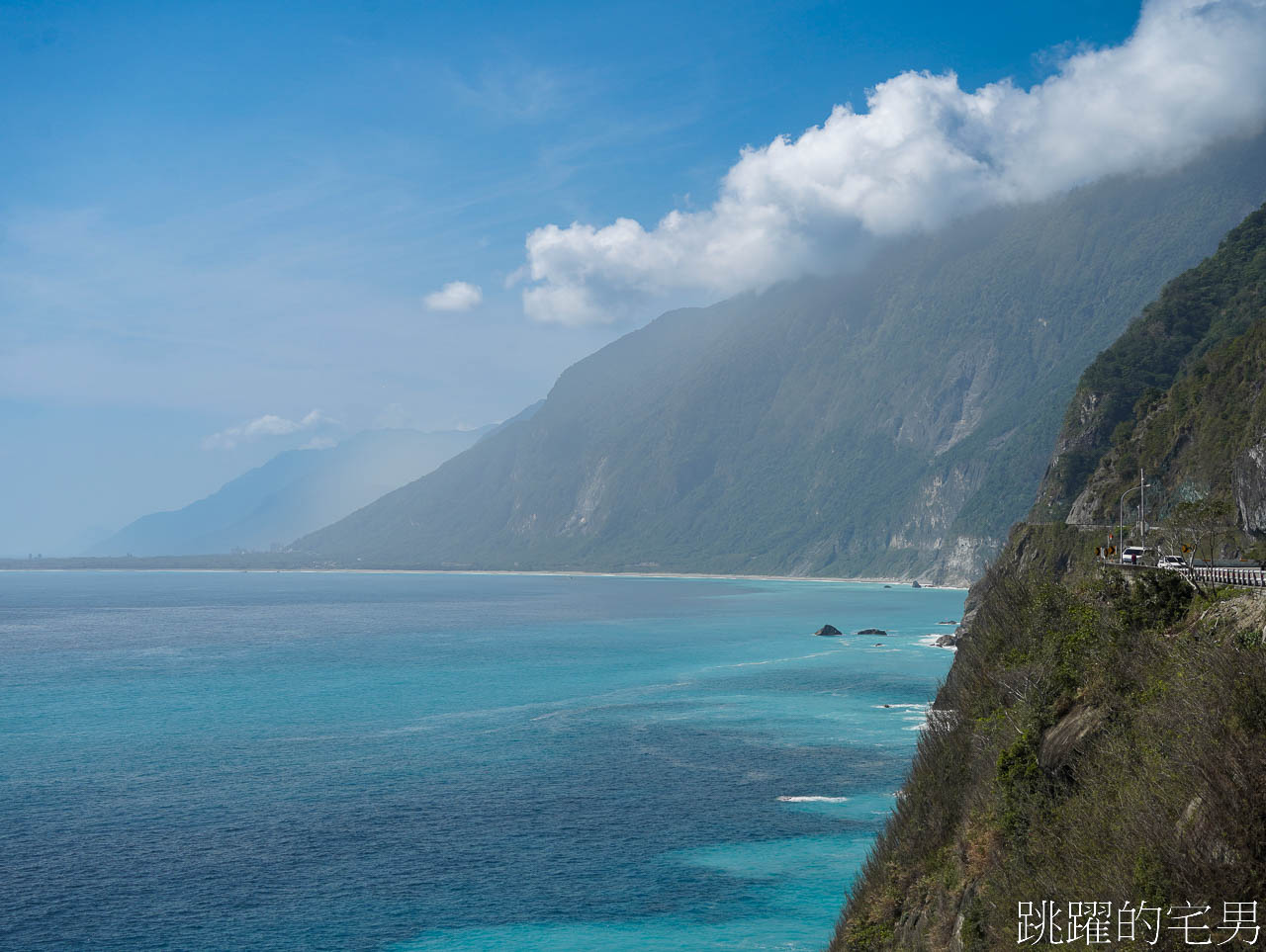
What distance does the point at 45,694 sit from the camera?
9156cm

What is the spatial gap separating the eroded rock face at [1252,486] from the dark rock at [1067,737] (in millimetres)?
52488

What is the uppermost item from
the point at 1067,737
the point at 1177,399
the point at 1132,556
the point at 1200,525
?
the point at 1177,399

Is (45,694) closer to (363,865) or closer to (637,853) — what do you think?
(363,865)

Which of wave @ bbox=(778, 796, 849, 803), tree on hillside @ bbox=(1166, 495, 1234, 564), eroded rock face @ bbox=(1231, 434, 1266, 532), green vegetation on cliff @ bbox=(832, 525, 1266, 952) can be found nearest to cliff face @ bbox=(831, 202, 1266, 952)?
green vegetation on cliff @ bbox=(832, 525, 1266, 952)

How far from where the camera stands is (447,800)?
5381cm

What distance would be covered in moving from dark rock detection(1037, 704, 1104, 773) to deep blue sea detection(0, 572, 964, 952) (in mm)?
15219

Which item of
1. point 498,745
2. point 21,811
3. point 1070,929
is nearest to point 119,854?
point 21,811

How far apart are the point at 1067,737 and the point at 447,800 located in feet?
120

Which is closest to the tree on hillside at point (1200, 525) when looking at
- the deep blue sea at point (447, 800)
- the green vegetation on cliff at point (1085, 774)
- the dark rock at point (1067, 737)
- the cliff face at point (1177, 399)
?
the cliff face at point (1177, 399)

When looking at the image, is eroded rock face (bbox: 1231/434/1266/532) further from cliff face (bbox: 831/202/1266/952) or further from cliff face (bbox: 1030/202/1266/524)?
cliff face (bbox: 831/202/1266/952)

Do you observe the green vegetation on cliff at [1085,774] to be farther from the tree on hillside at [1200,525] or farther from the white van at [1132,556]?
the tree on hillside at [1200,525]

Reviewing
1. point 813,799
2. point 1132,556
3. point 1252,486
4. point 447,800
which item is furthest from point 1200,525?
point 447,800

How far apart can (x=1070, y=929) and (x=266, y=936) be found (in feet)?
93.5

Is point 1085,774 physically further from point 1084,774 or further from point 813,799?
point 813,799
